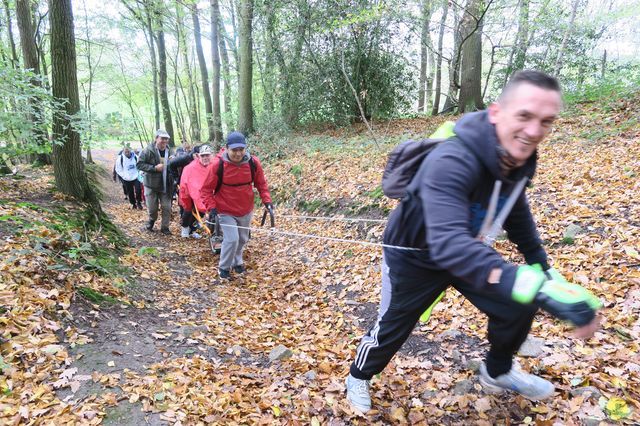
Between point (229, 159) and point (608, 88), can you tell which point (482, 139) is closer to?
point (229, 159)

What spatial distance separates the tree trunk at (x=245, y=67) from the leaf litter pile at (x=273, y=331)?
974 cm

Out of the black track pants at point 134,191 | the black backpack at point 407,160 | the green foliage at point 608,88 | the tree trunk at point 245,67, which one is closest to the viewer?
the black backpack at point 407,160

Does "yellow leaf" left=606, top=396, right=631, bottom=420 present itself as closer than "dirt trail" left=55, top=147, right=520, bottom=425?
Yes

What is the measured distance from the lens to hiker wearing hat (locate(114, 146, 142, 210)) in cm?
1217

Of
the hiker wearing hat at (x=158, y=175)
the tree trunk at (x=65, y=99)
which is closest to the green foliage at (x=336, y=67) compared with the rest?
the hiker wearing hat at (x=158, y=175)

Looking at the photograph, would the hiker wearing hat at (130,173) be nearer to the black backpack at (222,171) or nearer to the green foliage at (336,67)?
the green foliage at (336,67)

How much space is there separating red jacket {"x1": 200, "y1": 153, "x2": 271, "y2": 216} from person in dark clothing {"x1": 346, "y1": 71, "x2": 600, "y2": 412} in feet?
12.8

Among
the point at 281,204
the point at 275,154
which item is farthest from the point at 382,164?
the point at 275,154

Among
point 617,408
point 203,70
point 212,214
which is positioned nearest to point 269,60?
point 203,70

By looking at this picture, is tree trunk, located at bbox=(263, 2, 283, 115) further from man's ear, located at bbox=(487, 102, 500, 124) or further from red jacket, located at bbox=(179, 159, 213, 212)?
man's ear, located at bbox=(487, 102, 500, 124)

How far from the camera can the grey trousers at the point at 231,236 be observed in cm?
616

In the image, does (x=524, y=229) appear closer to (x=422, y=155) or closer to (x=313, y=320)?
(x=422, y=155)

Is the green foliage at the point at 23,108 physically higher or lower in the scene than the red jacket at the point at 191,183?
higher

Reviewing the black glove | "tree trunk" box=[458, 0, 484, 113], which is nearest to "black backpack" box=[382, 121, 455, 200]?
the black glove
